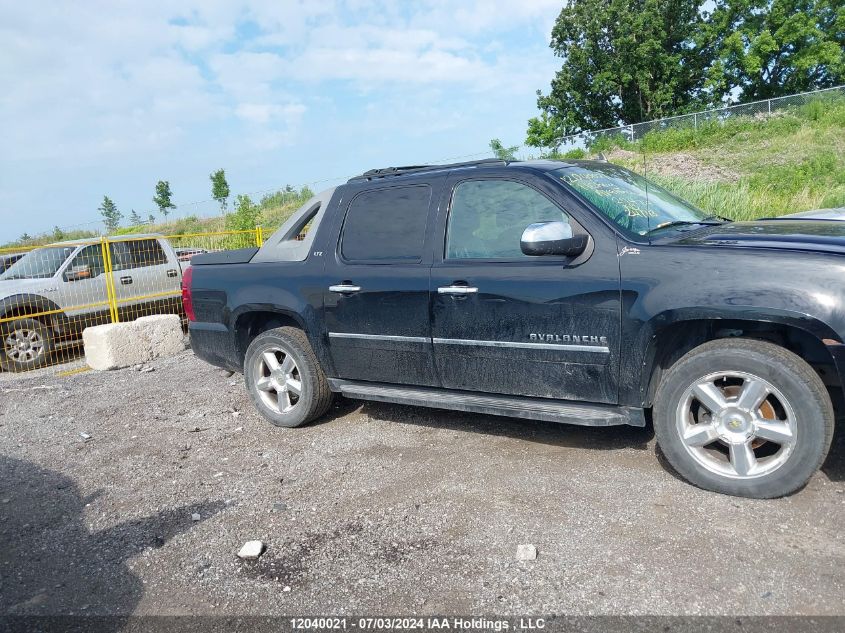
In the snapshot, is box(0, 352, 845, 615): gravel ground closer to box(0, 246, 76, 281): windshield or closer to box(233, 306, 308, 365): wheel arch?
box(233, 306, 308, 365): wheel arch

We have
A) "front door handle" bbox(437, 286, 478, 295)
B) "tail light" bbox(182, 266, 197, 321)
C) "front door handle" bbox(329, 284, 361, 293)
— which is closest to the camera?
"front door handle" bbox(437, 286, 478, 295)

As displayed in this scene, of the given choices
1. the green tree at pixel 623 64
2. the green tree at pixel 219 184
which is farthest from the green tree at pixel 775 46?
the green tree at pixel 219 184

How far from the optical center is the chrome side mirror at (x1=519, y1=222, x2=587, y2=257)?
3543 mm

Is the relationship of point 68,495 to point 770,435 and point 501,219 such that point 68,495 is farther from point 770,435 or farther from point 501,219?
point 770,435

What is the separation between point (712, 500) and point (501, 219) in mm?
2020

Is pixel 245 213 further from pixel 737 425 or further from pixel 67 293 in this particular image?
pixel 737 425

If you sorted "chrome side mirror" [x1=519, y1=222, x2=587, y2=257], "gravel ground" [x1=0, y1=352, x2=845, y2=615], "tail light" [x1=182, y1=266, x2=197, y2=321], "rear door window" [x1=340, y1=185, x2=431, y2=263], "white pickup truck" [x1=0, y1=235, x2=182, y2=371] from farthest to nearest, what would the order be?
1. "white pickup truck" [x1=0, y1=235, x2=182, y2=371]
2. "tail light" [x1=182, y1=266, x2=197, y2=321]
3. "rear door window" [x1=340, y1=185, x2=431, y2=263]
4. "chrome side mirror" [x1=519, y1=222, x2=587, y2=257]
5. "gravel ground" [x1=0, y1=352, x2=845, y2=615]

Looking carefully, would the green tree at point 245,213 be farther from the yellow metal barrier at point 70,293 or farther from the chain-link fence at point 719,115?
the chain-link fence at point 719,115

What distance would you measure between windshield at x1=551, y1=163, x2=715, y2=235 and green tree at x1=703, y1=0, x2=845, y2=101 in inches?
1788

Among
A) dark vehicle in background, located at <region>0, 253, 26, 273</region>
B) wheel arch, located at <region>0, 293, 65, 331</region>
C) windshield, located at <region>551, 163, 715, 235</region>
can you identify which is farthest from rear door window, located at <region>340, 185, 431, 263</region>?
dark vehicle in background, located at <region>0, 253, 26, 273</region>

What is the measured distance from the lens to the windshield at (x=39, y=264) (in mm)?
8984

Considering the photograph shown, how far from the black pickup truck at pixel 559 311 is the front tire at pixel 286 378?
0.04 ft

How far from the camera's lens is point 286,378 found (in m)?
5.05

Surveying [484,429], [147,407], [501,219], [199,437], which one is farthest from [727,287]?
[147,407]
